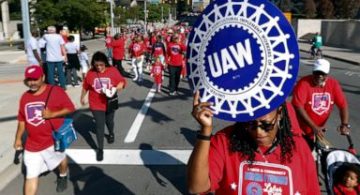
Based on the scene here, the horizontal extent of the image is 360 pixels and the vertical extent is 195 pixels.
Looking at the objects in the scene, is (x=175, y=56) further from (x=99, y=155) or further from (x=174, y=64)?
(x=99, y=155)

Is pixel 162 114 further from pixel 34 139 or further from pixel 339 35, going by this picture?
pixel 339 35

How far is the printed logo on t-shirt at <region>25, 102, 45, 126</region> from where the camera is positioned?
5.22m

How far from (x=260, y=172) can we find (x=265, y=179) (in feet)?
0.13

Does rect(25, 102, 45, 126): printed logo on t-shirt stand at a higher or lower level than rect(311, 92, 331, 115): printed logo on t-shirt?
lower

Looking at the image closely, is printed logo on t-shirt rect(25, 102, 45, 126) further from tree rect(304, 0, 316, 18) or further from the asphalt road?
tree rect(304, 0, 316, 18)

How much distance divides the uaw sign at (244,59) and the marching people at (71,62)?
45.2 feet

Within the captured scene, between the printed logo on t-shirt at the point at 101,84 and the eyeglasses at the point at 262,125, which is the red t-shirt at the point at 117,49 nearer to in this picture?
the printed logo on t-shirt at the point at 101,84

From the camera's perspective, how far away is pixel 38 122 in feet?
17.3

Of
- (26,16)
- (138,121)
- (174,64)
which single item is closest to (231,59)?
(138,121)

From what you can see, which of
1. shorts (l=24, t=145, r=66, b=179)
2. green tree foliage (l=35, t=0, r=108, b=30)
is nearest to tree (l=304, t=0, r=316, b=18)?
green tree foliage (l=35, t=0, r=108, b=30)

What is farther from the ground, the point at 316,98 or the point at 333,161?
the point at 316,98

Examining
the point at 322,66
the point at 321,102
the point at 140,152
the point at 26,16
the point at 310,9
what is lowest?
the point at 140,152

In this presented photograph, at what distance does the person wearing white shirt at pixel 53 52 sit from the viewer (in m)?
13.4

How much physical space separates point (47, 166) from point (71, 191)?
0.81m
